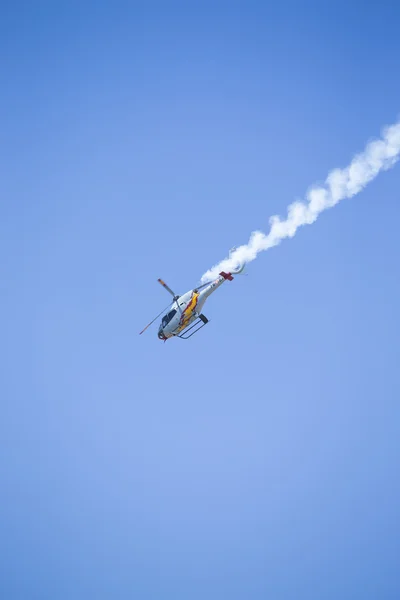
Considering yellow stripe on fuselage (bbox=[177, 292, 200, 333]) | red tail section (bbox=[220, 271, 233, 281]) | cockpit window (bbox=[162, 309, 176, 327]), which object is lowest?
red tail section (bbox=[220, 271, 233, 281])

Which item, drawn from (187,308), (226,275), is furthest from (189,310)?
(226,275)

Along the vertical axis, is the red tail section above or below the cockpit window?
below

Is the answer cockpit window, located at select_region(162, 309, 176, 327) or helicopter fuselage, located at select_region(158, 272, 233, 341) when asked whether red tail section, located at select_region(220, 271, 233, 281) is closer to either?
helicopter fuselage, located at select_region(158, 272, 233, 341)

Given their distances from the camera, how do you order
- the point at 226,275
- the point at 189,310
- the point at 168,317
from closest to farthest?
1. the point at 226,275
2. the point at 189,310
3. the point at 168,317

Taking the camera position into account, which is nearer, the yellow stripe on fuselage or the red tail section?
the red tail section

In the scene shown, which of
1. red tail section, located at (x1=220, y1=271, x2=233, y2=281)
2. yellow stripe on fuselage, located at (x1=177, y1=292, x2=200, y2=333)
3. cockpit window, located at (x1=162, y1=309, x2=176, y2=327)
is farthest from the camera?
cockpit window, located at (x1=162, y1=309, x2=176, y2=327)

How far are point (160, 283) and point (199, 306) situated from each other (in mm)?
2927

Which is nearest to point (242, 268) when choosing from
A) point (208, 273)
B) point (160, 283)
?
point (208, 273)

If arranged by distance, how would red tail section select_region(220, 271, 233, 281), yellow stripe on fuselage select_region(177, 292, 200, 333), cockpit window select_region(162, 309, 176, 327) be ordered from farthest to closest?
cockpit window select_region(162, 309, 176, 327) < yellow stripe on fuselage select_region(177, 292, 200, 333) < red tail section select_region(220, 271, 233, 281)

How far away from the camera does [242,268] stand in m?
34.2

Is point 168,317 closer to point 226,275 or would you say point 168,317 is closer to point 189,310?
point 189,310

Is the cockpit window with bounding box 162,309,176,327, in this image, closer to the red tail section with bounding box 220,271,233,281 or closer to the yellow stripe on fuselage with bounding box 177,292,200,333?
the yellow stripe on fuselage with bounding box 177,292,200,333

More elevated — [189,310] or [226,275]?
[189,310]

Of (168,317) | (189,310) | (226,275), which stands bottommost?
(226,275)
